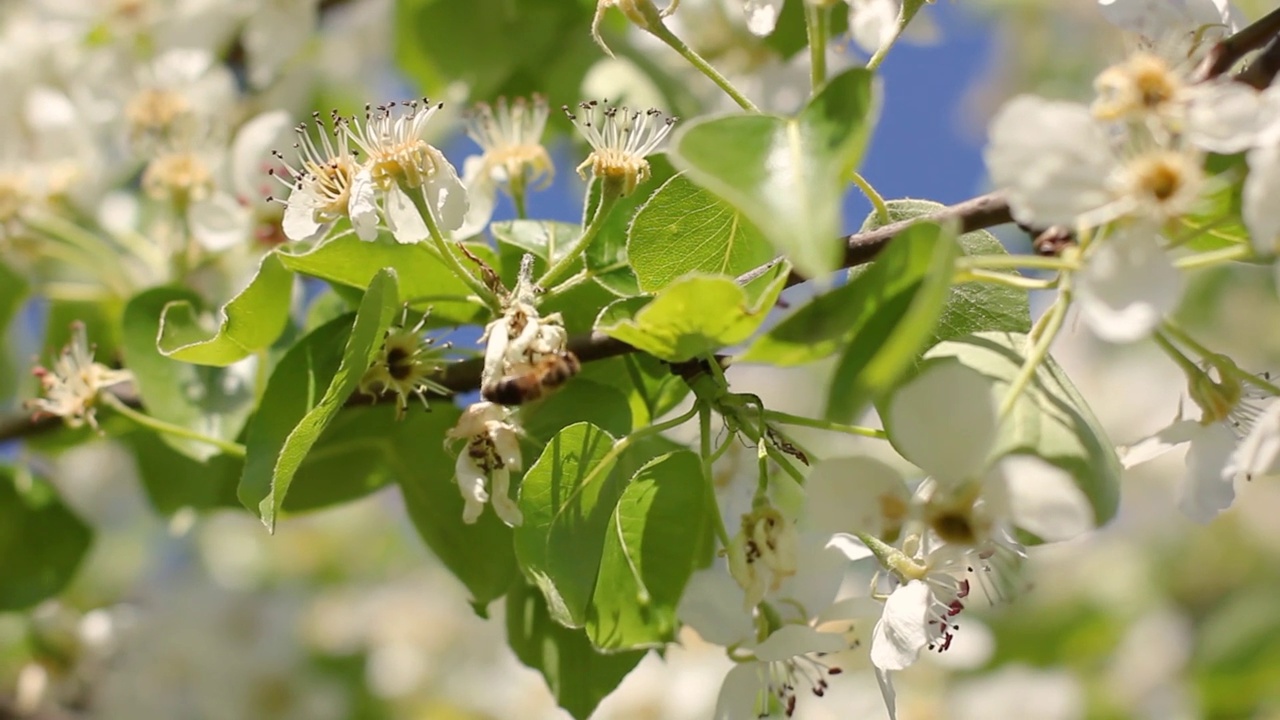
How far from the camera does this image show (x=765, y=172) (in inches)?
27.3

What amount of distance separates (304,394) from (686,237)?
1.11 feet

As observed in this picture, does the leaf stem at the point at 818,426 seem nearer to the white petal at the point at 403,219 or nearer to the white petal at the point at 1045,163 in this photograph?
the white petal at the point at 1045,163

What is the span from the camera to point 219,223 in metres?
1.44

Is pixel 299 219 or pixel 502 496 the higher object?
pixel 299 219

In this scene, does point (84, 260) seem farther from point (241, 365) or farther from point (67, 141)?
point (241, 365)

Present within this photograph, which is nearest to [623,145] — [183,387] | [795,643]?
[795,643]

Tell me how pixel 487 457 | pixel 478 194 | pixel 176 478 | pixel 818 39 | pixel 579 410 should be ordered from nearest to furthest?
pixel 818 39, pixel 487 457, pixel 579 410, pixel 478 194, pixel 176 478

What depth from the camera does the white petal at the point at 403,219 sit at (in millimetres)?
914

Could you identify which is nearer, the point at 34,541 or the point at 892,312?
the point at 892,312

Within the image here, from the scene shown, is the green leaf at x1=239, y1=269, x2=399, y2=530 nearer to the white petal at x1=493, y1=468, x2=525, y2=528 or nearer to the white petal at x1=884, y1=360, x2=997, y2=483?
the white petal at x1=493, y1=468, x2=525, y2=528

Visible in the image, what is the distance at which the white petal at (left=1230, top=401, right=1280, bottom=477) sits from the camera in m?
0.75

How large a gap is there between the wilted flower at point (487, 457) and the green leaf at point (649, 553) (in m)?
0.08

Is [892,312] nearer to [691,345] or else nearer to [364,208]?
[691,345]

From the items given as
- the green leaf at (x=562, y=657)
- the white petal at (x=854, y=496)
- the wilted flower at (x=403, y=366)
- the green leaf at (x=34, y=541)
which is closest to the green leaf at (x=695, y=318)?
the white petal at (x=854, y=496)
